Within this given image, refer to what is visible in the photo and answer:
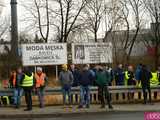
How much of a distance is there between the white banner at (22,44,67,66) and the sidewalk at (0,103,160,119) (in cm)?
669

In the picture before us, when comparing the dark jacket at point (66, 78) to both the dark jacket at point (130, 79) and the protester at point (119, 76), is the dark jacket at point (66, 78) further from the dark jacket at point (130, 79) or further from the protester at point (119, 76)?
the dark jacket at point (130, 79)

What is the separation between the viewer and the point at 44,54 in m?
28.5

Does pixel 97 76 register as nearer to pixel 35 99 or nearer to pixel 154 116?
pixel 35 99

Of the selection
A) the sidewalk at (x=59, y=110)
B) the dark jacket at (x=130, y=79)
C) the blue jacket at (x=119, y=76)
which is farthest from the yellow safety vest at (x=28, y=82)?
the dark jacket at (x=130, y=79)

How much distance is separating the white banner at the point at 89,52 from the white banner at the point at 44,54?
1905 millimetres

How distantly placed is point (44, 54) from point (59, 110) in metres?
8.22

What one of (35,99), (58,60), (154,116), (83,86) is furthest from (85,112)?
(154,116)

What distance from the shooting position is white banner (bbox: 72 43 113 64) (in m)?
30.4

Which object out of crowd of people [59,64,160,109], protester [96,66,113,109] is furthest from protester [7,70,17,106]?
protester [96,66,113,109]

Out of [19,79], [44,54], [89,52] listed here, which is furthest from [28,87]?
[89,52]

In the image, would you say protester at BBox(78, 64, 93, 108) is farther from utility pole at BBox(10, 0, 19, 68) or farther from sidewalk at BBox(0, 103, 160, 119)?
utility pole at BBox(10, 0, 19, 68)

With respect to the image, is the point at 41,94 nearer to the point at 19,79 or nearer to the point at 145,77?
the point at 19,79

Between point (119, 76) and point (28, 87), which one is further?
point (119, 76)

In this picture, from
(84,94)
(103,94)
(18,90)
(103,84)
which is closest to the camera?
(103,84)
